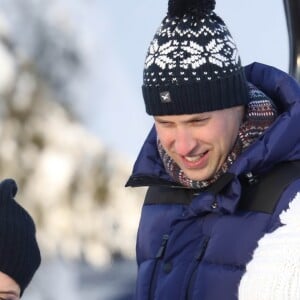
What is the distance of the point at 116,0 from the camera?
506 cm

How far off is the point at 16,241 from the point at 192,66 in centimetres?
47

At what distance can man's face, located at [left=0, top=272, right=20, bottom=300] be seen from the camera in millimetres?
1646

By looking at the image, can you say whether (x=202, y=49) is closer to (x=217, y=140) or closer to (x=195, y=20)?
(x=195, y=20)

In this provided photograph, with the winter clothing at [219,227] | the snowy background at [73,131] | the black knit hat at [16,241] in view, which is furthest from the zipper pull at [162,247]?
the snowy background at [73,131]

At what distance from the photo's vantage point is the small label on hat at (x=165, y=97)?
1.86m

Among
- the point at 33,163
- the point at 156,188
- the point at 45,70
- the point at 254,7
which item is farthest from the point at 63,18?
the point at 156,188

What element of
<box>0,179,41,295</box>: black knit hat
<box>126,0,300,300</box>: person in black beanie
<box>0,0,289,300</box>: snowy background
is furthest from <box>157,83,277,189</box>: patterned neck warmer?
<box>0,0,289,300</box>: snowy background

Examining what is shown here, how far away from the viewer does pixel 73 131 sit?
5.46 metres

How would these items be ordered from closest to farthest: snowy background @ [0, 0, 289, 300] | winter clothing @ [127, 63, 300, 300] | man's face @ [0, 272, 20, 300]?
man's face @ [0, 272, 20, 300], winter clothing @ [127, 63, 300, 300], snowy background @ [0, 0, 289, 300]

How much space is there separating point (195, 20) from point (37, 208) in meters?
3.58

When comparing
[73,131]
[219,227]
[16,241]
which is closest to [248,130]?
[219,227]

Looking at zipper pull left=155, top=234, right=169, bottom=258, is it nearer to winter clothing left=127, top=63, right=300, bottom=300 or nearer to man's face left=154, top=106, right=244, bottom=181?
winter clothing left=127, top=63, right=300, bottom=300

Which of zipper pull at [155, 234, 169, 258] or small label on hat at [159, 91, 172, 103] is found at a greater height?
small label on hat at [159, 91, 172, 103]

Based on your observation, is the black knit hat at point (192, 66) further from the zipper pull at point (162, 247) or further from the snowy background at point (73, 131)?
the snowy background at point (73, 131)
